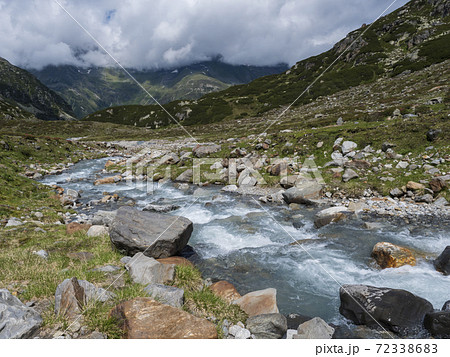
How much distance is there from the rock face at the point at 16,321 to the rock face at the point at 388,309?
701 centimetres

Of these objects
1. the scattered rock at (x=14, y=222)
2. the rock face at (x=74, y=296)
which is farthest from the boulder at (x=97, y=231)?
the rock face at (x=74, y=296)

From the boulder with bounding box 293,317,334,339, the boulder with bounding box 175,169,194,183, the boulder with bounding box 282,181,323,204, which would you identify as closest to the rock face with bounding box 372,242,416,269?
the boulder with bounding box 293,317,334,339

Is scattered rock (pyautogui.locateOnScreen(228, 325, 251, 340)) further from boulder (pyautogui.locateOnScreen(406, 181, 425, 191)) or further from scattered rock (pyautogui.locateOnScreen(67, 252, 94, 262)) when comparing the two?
boulder (pyautogui.locateOnScreen(406, 181, 425, 191))

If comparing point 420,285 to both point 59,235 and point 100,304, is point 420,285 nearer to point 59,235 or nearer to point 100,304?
point 100,304

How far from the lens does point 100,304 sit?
4824 mm

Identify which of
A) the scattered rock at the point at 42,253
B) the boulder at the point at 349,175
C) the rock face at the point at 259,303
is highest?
the boulder at the point at 349,175

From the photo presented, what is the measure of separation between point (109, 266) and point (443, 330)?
8.50 m

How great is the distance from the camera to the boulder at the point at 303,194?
638 inches

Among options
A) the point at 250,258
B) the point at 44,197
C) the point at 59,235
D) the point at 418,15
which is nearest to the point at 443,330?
the point at 250,258

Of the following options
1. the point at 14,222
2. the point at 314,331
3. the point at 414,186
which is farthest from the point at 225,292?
the point at 414,186

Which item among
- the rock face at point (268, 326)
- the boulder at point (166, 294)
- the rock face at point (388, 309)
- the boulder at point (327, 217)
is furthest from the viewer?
the boulder at point (327, 217)

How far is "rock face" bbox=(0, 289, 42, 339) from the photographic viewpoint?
3.75 metres

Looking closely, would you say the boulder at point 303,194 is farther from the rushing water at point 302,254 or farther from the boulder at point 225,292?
the boulder at point 225,292

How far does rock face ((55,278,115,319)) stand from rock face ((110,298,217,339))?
67 cm
